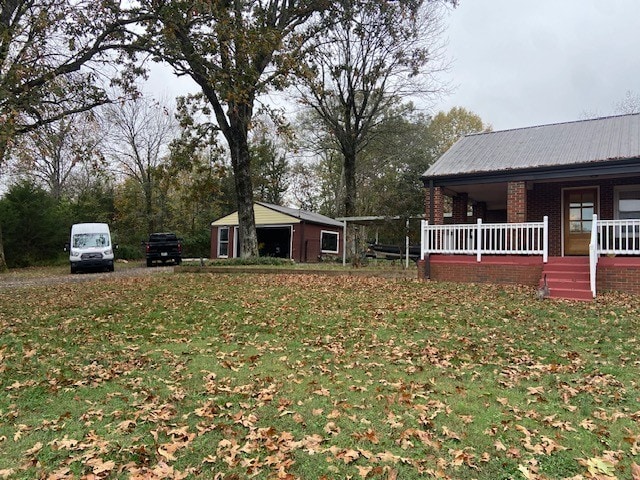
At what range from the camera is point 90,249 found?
1969 cm

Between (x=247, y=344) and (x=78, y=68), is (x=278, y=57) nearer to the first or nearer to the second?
(x=78, y=68)

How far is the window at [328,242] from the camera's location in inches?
1109

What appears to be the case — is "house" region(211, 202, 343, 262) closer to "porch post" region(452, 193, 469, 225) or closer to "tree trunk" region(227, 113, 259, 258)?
"tree trunk" region(227, 113, 259, 258)

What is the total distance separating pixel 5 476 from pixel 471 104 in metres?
45.5

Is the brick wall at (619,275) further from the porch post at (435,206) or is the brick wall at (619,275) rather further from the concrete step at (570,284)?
the porch post at (435,206)

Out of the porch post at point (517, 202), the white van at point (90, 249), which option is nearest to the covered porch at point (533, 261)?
the porch post at point (517, 202)

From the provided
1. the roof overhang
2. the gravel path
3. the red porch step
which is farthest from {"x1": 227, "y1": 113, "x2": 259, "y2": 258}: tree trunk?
the red porch step

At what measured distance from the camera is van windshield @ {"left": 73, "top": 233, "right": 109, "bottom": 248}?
2011cm

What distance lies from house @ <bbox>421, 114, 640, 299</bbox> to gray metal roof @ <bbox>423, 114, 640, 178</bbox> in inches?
1.2

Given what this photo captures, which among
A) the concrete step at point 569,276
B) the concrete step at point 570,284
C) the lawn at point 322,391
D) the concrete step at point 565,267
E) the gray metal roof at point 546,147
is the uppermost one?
the gray metal roof at point 546,147

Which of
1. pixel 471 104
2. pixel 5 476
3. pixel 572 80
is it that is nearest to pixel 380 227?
pixel 5 476

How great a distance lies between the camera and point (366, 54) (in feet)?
68.0

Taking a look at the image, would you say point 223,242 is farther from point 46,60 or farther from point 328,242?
point 46,60

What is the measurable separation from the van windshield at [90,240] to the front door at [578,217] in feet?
63.5
